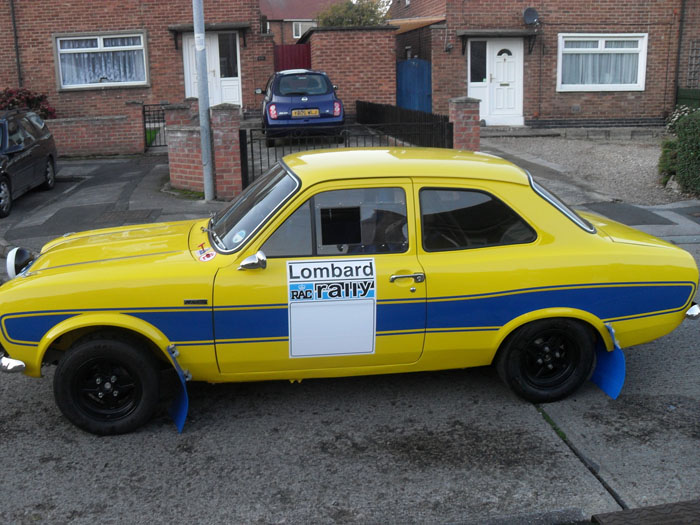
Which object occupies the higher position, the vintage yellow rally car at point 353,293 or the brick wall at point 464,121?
the brick wall at point 464,121

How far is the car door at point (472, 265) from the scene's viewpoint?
4770 millimetres

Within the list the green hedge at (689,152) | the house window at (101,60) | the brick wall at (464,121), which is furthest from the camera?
the house window at (101,60)

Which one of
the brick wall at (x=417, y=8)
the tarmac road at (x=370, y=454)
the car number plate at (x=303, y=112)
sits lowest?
the tarmac road at (x=370, y=454)

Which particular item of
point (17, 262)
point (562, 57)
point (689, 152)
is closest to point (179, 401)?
point (17, 262)

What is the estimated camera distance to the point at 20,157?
1249cm

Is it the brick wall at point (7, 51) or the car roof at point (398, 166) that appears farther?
the brick wall at point (7, 51)

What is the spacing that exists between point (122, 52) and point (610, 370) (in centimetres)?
1958

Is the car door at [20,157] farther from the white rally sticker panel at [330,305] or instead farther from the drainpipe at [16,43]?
the drainpipe at [16,43]

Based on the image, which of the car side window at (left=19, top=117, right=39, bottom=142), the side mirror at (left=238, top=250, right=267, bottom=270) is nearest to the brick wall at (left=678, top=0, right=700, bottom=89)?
the car side window at (left=19, top=117, right=39, bottom=142)

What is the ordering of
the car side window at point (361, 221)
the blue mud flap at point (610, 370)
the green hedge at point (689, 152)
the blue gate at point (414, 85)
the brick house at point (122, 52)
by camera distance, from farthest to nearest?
Answer: the blue gate at point (414, 85) → the brick house at point (122, 52) → the green hedge at point (689, 152) → the blue mud flap at point (610, 370) → the car side window at point (361, 221)

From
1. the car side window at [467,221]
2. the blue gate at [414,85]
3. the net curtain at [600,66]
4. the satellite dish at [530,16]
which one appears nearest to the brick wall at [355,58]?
the blue gate at [414,85]

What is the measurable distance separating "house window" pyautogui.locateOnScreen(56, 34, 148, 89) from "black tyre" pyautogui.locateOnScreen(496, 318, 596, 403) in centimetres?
1894

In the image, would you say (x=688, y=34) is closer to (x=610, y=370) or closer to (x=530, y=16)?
(x=530, y=16)

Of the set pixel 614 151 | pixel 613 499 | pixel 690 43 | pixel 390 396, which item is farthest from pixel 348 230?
pixel 690 43
